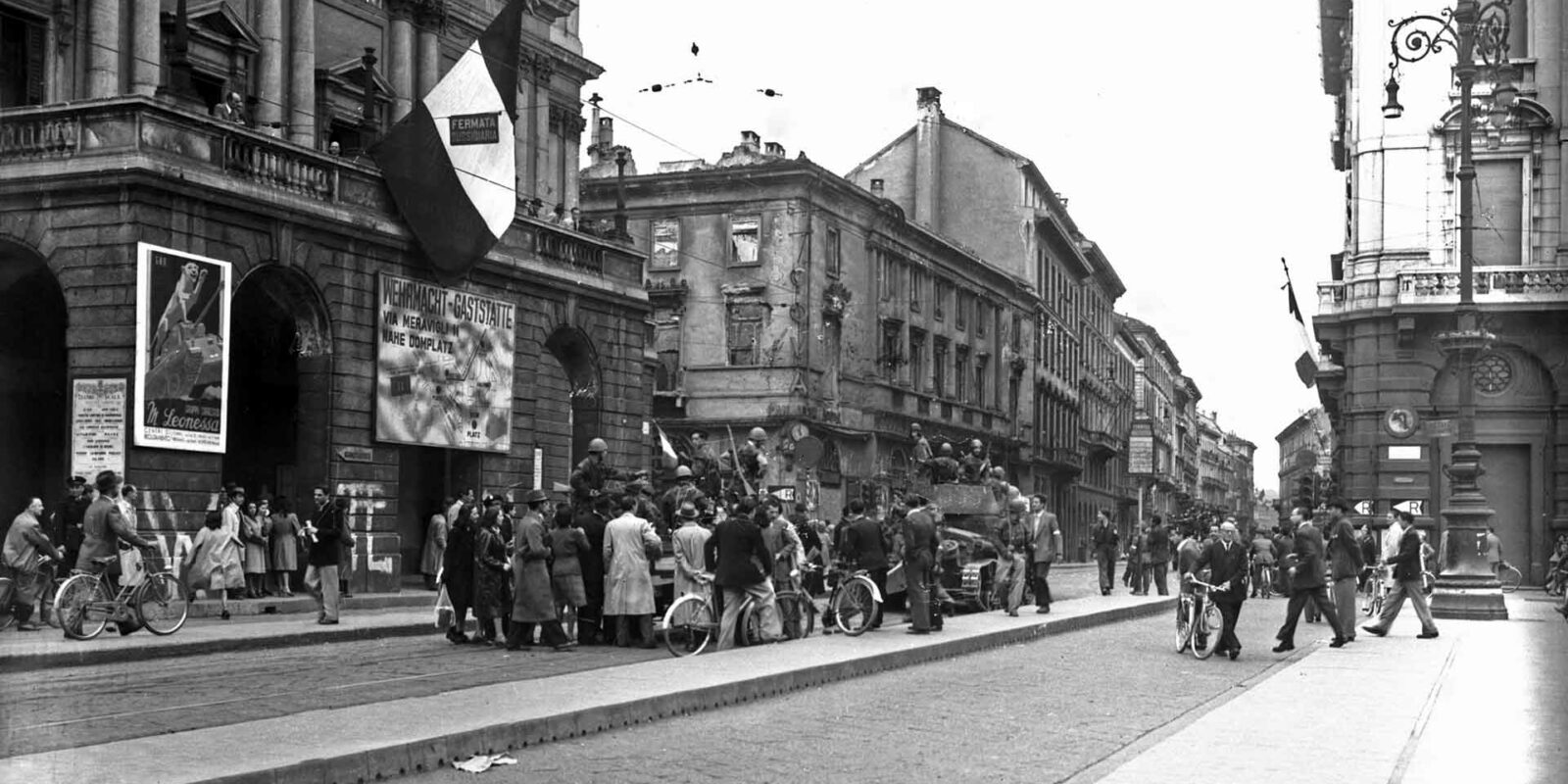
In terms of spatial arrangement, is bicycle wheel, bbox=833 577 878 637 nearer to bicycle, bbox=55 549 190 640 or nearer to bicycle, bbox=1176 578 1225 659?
bicycle, bbox=1176 578 1225 659

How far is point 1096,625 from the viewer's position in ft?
87.5

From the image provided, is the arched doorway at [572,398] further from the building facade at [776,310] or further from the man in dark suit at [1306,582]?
the man in dark suit at [1306,582]

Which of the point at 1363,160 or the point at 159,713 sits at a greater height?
the point at 1363,160

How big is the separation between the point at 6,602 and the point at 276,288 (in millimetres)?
9383

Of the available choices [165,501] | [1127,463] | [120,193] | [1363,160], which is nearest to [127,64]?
[120,193]

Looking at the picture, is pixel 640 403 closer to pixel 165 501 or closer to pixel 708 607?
pixel 165 501

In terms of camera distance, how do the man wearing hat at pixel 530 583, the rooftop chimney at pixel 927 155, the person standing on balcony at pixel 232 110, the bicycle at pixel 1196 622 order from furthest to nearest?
1. the rooftop chimney at pixel 927 155
2. the person standing on balcony at pixel 232 110
3. the bicycle at pixel 1196 622
4. the man wearing hat at pixel 530 583

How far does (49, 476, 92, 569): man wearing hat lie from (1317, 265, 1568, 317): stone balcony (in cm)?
3329

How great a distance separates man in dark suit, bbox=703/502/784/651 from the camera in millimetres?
18594

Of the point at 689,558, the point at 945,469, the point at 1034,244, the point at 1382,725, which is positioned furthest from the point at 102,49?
the point at 1034,244

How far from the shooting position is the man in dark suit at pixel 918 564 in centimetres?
2100

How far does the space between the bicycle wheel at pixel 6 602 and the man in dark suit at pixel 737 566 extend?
24.8ft

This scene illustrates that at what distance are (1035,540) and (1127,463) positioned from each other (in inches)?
3060

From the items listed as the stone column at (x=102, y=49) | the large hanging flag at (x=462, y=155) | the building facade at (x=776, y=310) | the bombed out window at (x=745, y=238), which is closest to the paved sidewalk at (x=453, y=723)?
the large hanging flag at (x=462, y=155)
